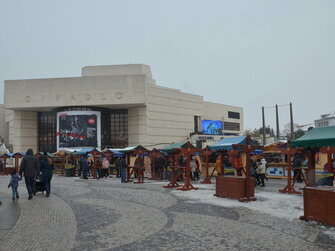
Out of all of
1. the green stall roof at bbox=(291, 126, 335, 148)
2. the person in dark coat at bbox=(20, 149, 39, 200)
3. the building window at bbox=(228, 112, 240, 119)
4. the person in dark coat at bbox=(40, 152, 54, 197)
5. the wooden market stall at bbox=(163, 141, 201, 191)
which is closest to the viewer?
the green stall roof at bbox=(291, 126, 335, 148)

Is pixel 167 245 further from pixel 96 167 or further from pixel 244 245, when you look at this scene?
pixel 96 167

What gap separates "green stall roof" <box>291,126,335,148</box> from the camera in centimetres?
985

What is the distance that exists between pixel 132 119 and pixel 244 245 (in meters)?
49.3

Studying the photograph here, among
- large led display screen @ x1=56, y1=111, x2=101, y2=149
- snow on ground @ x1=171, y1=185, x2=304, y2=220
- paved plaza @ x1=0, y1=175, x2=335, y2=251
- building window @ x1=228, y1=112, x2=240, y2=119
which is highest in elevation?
building window @ x1=228, y1=112, x2=240, y2=119

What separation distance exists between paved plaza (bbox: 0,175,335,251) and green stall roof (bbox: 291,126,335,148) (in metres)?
2.04

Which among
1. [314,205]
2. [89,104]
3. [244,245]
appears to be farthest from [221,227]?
[89,104]

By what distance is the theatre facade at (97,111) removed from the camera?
51.6 meters

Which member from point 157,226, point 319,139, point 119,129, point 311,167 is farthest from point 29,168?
point 119,129

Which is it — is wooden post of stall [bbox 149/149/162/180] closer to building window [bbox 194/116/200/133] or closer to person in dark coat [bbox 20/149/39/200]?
person in dark coat [bbox 20/149/39/200]

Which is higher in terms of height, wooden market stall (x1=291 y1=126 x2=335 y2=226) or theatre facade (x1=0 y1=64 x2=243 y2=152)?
theatre facade (x1=0 y1=64 x2=243 y2=152)

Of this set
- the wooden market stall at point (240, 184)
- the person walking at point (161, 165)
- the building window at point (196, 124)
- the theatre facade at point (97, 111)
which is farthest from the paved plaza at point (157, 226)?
the building window at point (196, 124)

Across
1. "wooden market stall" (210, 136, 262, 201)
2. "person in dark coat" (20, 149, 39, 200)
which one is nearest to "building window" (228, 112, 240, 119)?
"wooden market stall" (210, 136, 262, 201)

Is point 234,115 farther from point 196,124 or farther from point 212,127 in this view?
point 196,124

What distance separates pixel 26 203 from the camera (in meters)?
11.6
